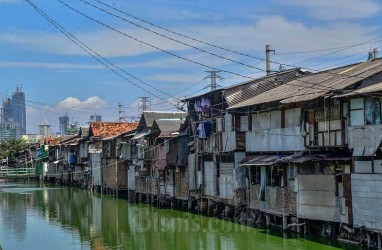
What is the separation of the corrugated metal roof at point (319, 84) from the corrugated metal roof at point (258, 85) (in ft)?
3.65

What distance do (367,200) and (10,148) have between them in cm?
7504

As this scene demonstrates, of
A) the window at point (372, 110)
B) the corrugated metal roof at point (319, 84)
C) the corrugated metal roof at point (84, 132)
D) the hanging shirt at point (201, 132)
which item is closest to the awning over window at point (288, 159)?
the window at point (372, 110)

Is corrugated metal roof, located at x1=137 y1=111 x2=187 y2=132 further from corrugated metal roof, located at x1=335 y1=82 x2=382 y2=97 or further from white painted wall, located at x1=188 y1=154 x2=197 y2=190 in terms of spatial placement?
corrugated metal roof, located at x1=335 y1=82 x2=382 y2=97

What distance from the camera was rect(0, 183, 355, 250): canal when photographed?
23.8 metres

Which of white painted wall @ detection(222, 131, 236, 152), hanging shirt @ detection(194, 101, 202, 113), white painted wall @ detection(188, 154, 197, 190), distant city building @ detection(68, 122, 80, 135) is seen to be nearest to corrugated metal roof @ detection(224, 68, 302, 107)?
white painted wall @ detection(222, 131, 236, 152)

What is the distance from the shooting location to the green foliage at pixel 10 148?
273 ft

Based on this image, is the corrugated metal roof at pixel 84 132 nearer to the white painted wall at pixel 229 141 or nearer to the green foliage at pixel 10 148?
the green foliage at pixel 10 148

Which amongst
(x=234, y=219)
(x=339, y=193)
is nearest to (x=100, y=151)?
(x=234, y=219)

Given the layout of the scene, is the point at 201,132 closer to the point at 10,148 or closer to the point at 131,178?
the point at 131,178

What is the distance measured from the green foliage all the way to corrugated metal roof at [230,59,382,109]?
2508 inches

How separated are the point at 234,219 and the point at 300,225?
6.69m

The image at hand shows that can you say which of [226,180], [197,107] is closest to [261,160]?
[226,180]

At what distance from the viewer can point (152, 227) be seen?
29938 millimetres

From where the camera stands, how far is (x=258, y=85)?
103ft
